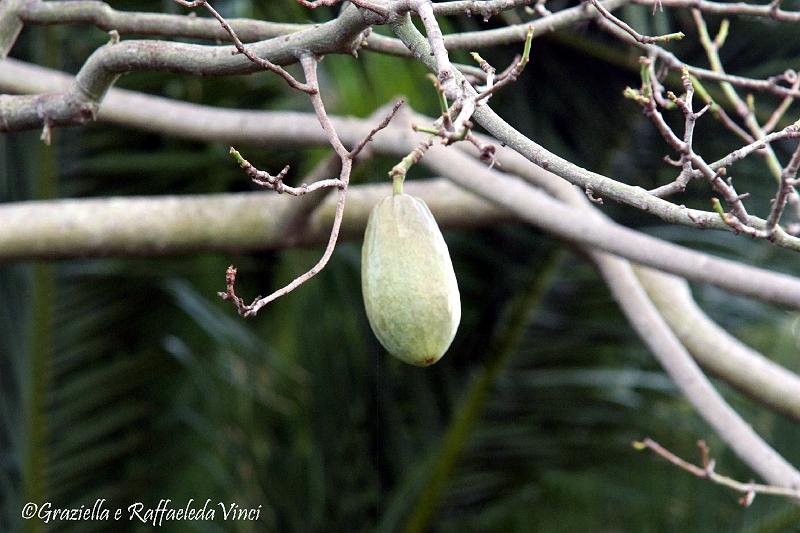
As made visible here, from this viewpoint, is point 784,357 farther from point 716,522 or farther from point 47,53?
point 47,53

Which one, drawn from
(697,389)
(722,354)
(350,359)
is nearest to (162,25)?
(697,389)

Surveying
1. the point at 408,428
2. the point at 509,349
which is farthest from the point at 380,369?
the point at 509,349

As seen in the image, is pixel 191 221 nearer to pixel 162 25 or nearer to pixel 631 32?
pixel 162 25

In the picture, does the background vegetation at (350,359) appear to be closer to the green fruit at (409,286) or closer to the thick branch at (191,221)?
the thick branch at (191,221)

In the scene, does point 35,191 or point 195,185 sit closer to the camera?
point 35,191

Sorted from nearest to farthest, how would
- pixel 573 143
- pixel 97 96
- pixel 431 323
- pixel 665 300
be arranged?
pixel 431 323 → pixel 97 96 → pixel 665 300 → pixel 573 143

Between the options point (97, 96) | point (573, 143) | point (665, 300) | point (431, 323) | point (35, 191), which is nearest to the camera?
point (431, 323)

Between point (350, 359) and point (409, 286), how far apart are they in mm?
1401

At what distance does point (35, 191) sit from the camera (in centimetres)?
203

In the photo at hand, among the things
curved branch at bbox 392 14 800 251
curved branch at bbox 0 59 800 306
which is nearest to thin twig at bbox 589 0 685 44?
curved branch at bbox 392 14 800 251

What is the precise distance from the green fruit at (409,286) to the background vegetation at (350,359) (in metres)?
1.32

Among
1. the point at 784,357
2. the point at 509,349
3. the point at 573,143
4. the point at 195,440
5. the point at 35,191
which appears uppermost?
the point at 573,143

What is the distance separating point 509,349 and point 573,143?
0.50 meters

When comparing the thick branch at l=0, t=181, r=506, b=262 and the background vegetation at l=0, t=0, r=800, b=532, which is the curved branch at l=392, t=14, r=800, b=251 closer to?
the thick branch at l=0, t=181, r=506, b=262
